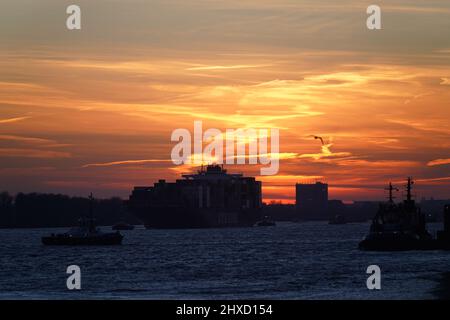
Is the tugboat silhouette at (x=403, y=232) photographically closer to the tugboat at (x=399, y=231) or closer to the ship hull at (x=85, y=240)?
the tugboat at (x=399, y=231)

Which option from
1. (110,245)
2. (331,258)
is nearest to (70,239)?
(110,245)

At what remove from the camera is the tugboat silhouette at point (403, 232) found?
346 feet

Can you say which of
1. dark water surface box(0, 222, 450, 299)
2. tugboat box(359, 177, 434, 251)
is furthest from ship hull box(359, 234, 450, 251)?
dark water surface box(0, 222, 450, 299)

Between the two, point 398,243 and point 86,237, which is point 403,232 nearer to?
point 398,243

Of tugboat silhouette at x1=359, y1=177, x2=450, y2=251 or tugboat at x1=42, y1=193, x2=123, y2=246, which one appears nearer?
tugboat silhouette at x1=359, y1=177, x2=450, y2=251

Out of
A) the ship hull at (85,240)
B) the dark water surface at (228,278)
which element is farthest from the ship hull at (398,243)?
the ship hull at (85,240)

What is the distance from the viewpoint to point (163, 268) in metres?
77.6

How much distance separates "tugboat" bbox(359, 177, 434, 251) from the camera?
348ft

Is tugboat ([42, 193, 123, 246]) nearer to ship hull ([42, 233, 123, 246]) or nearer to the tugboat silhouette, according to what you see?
ship hull ([42, 233, 123, 246])

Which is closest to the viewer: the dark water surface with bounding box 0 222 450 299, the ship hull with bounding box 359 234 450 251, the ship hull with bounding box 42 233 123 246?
the dark water surface with bounding box 0 222 450 299

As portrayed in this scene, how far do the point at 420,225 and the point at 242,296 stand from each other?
224 feet

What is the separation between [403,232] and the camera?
10869 cm
